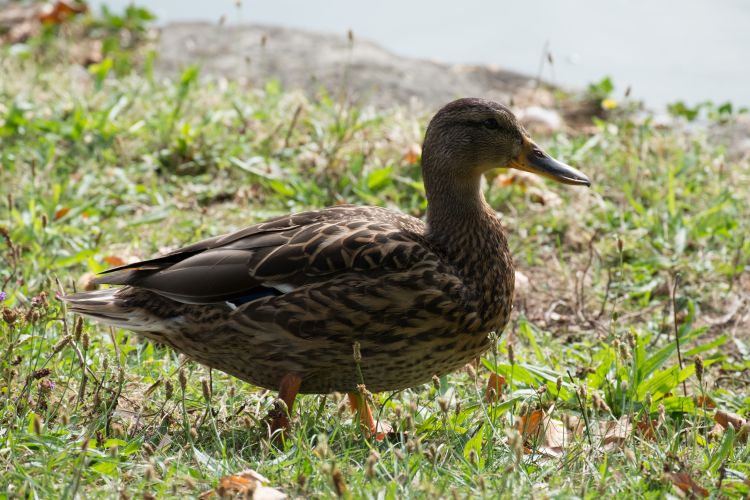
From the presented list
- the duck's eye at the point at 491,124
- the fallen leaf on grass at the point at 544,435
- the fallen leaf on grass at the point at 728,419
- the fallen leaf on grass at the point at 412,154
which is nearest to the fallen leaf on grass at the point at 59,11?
the fallen leaf on grass at the point at 412,154

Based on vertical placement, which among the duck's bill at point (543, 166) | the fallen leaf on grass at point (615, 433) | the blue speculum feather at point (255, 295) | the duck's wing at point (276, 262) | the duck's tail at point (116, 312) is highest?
the duck's bill at point (543, 166)

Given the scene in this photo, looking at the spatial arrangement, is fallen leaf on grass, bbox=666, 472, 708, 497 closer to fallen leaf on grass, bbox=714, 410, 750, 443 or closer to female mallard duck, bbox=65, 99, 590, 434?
fallen leaf on grass, bbox=714, 410, 750, 443

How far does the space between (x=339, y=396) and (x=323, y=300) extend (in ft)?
1.45

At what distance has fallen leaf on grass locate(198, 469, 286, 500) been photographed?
8.91 ft

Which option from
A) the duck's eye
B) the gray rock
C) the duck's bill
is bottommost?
the gray rock

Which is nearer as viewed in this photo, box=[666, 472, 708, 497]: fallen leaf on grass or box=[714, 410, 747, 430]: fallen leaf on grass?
box=[666, 472, 708, 497]: fallen leaf on grass

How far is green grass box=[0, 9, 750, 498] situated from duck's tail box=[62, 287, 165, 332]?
0.09m

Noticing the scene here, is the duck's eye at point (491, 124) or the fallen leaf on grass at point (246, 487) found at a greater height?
the duck's eye at point (491, 124)

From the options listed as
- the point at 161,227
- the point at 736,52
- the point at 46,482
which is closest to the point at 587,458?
the point at 46,482

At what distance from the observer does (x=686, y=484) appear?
2.76m

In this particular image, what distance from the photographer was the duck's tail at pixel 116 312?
11.4 ft

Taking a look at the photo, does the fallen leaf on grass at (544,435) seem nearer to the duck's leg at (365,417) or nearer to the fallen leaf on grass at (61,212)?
the duck's leg at (365,417)

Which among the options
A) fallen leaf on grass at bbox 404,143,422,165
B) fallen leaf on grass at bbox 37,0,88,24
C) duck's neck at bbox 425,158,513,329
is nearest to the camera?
duck's neck at bbox 425,158,513,329

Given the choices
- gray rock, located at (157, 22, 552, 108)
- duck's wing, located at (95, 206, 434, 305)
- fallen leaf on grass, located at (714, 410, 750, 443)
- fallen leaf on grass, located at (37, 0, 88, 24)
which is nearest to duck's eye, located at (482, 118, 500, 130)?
duck's wing, located at (95, 206, 434, 305)
